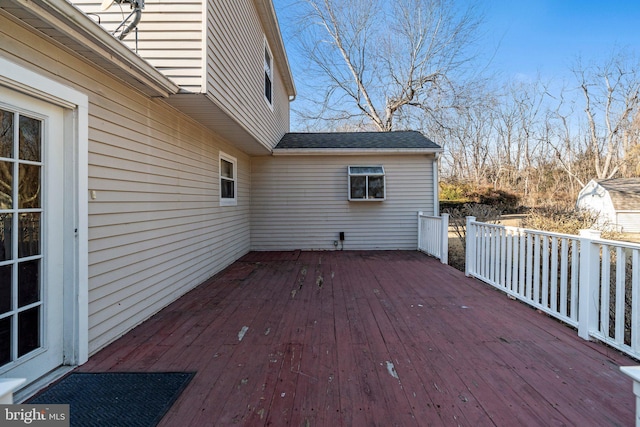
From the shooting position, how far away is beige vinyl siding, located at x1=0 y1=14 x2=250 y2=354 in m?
2.40

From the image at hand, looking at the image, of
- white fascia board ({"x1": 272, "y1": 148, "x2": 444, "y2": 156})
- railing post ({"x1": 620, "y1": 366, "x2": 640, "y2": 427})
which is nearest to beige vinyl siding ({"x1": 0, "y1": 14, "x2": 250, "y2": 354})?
white fascia board ({"x1": 272, "y1": 148, "x2": 444, "y2": 156})

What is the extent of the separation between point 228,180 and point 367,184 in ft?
10.3

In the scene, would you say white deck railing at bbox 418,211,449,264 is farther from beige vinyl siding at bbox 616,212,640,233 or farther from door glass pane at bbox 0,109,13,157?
beige vinyl siding at bbox 616,212,640,233

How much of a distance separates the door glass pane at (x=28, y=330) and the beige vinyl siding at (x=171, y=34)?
2.38 metres

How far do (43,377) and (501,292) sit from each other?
465 cm

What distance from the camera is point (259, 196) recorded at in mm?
7371

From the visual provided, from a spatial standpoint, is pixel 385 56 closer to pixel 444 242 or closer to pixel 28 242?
Answer: pixel 444 242

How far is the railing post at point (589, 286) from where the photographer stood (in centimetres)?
254

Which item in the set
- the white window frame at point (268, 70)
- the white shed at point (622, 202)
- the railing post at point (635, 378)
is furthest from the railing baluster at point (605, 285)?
the white shed at point (622, 202)

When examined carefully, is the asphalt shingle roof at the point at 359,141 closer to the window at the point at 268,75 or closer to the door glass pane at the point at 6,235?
the window at the point at 268,75

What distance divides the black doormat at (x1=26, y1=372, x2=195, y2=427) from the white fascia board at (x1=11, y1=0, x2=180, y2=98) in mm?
2285

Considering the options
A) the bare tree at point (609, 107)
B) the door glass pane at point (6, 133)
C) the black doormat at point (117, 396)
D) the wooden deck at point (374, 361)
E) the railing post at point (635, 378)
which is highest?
the bare tree at point (609, 107)

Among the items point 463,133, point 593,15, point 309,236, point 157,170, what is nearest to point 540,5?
point 593,15

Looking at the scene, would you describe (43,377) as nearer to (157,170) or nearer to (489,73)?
(157,170)
